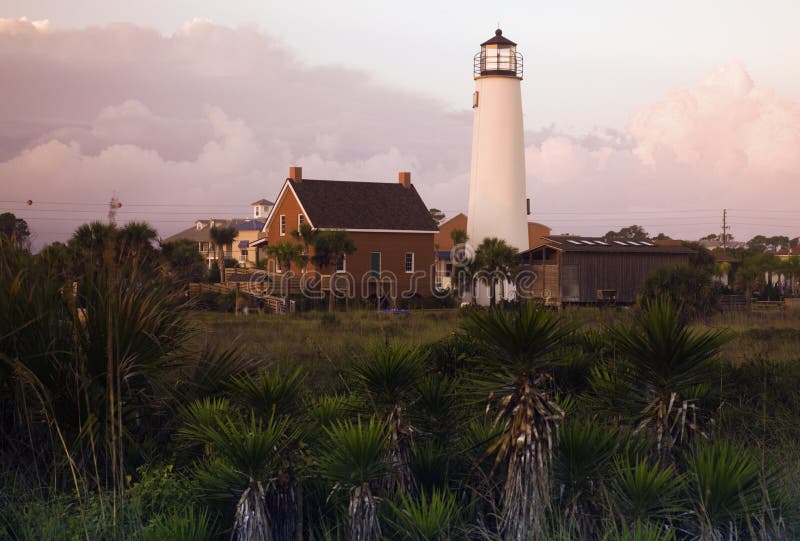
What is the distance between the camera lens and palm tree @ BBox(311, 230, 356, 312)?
1880 inches

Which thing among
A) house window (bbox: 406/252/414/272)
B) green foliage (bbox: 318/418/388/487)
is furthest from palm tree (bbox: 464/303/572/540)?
house window (bbox: 406/252/414/272)

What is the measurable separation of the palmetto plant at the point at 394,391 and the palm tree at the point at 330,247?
132ft

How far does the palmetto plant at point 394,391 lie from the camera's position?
22.7 ft

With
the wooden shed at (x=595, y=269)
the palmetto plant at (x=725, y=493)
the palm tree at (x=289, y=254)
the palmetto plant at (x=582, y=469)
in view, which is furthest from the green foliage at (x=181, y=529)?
the wooden shed at (x=595, y=269)

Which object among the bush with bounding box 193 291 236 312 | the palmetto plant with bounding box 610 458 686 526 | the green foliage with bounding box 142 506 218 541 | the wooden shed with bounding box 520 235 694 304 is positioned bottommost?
the green foliage with bounding box 142 506 218 541

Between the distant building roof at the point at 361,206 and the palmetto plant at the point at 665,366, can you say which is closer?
the palmetto plant at the point at 665,366

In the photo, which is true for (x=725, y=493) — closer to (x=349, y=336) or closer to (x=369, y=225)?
(x=349, y=336)

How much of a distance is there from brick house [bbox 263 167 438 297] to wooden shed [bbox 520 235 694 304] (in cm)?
849

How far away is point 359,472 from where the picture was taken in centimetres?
616

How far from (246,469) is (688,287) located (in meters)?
26.7

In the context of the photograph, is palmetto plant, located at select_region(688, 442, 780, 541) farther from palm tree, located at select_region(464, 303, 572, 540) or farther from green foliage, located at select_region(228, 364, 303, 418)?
green foliage, located at select_region(228, 364, 303, 418)

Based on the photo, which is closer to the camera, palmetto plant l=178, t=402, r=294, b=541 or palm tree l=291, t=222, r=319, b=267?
palmetto plant l=178, t=402, r=294, b=541

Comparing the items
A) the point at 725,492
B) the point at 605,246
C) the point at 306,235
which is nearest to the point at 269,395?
the point at 725,492

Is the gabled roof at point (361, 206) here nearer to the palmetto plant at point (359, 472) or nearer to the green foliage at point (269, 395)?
the green foliage at point (269, 395)
